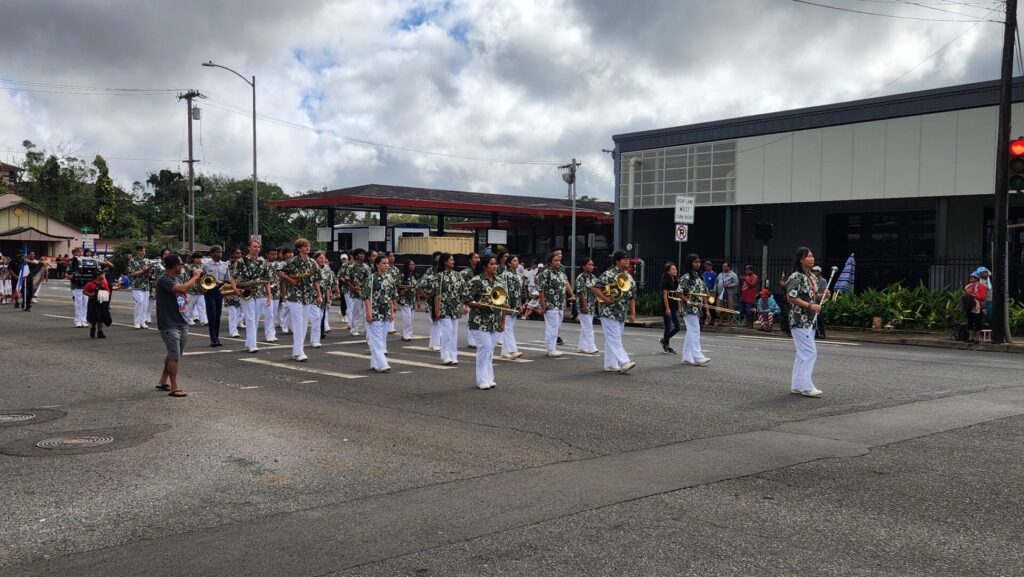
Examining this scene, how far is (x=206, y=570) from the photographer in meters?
4.73

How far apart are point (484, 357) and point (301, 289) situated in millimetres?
4978

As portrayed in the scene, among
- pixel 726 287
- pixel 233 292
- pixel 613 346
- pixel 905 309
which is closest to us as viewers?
pixel 613 346

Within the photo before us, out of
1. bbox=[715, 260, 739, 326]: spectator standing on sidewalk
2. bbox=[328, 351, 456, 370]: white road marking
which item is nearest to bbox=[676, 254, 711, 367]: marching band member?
bbox=[328, 351, 456, 370]: white road marking

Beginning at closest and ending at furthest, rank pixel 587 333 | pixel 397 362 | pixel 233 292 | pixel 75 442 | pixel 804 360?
pixel 75 442 < pixel 804 360 < pixel 397 362 < pixel 587 333 < pixel 233 292

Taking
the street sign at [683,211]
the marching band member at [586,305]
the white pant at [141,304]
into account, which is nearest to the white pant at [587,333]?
the marching band member at [586,305]

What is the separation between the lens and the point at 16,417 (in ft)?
30.3

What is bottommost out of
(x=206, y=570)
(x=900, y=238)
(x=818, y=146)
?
(x=206, y=570)

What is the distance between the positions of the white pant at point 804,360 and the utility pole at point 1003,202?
9931 millimetres

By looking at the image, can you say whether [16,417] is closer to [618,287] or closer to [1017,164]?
[618,287]

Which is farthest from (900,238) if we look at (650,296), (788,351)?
(788,351)

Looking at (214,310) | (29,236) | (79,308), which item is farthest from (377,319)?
(29,236)

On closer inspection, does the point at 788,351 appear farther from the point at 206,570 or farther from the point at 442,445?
the point at 206,570

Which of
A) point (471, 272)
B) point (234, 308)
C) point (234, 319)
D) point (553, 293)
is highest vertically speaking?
point (471, 272)

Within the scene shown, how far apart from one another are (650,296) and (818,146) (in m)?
7.78
